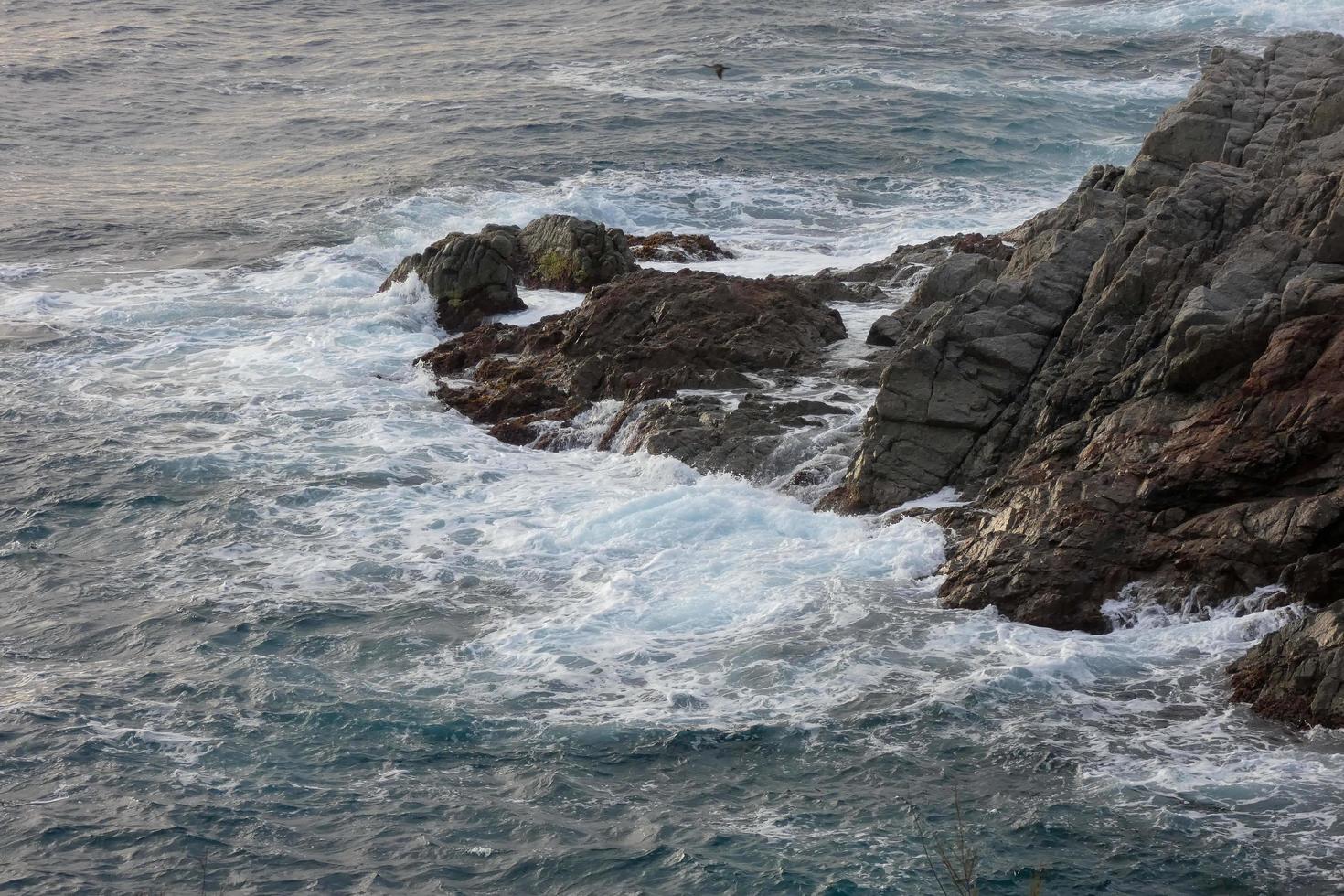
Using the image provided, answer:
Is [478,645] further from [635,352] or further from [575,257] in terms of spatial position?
[575,257]

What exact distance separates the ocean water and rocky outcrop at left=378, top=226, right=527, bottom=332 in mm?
540

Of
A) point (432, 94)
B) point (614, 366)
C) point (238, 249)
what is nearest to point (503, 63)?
point (432, 94)

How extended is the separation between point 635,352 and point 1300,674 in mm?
11699

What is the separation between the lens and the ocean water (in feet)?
41.2

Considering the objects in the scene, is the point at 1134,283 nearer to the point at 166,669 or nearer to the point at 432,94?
the point at 166,669

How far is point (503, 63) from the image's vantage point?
50.1 meters

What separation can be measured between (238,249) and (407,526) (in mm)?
16144

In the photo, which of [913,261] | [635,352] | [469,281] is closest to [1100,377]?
[635,352]

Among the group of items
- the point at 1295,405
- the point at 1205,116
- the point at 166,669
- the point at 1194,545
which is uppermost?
the point at 1205,116

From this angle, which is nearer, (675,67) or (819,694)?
(819,694)

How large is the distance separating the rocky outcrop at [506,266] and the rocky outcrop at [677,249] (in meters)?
1.37

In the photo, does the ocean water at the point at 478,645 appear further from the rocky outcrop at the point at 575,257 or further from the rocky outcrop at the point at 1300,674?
the rocky outcrop at the point at 575,257

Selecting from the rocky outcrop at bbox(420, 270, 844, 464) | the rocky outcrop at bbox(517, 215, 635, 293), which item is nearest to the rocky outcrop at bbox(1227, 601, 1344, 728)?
the rocky outcrop at bbox(420, 270, 844, 464)

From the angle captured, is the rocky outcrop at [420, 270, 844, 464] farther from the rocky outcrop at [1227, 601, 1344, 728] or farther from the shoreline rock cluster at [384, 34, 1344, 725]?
the rocky outcrop at [1227, 601, 1344, 728]
